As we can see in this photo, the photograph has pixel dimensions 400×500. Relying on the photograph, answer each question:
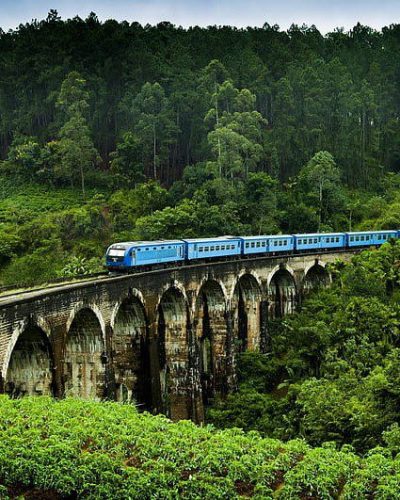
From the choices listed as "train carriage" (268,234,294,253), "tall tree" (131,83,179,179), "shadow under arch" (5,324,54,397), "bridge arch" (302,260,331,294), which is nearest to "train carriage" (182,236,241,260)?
"train carriage" (268,234,294,253)

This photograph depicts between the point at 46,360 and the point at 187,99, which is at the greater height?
the point at 187,99

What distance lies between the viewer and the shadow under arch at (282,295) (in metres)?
43.6

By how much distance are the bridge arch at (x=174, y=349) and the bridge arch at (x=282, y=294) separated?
12444 mm

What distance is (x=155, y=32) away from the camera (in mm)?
75375

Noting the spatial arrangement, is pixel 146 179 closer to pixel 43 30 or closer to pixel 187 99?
pixel 187 99

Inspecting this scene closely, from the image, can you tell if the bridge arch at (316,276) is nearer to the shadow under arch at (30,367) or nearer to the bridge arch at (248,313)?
the bridge arch at (248,313)

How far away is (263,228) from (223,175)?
20.9 feet

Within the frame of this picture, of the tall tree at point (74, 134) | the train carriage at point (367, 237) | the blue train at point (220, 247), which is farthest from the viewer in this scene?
the tall tree at point (74, 134)

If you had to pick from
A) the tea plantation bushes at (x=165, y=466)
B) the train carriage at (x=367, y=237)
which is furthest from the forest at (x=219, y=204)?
the train carriage at (x=367, y=237)

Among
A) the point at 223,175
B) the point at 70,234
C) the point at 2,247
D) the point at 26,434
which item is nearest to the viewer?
the point at 26,434

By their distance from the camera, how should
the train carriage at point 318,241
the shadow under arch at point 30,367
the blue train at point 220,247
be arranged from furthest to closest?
the train carriage at point 318,241
the blue train at point 220,247
the shadow under arch at point 30,367

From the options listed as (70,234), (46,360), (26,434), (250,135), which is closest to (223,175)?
(250,135)

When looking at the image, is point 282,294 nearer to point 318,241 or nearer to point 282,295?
point 282,295

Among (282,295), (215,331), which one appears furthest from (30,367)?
(282,295)
